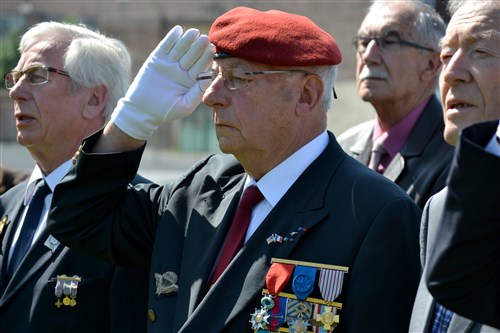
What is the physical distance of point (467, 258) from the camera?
7.59ft

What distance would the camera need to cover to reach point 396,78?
5.20m

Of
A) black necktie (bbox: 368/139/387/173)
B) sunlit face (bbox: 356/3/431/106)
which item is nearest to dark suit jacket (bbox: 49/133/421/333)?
black necktie (bbox: 368/139/387/173)

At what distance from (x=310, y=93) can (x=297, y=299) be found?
826mm

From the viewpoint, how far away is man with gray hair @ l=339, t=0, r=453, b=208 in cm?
505

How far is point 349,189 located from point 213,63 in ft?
2.59

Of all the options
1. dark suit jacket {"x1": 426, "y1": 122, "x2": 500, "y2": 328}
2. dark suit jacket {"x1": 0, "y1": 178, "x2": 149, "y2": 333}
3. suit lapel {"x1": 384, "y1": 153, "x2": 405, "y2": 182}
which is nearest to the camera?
dark suit jacket {"x1": 426, "y1": 122, "x2": 500, "y2": 328}

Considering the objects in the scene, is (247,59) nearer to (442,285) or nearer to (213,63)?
(213,63)

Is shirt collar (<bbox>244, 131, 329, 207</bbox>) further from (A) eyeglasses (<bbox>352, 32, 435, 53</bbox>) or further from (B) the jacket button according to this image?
(A) eyeglasses (<bbox>352, 32, 435, 53</bbox>)

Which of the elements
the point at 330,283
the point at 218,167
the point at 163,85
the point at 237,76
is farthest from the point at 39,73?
the point at 330,283

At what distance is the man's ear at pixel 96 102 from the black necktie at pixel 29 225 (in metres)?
0.44

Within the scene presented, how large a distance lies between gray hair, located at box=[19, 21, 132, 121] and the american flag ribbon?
199 cm

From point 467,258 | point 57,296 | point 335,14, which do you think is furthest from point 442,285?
point 335,14

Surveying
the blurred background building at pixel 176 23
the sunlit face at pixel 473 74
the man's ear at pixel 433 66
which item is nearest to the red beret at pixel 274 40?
the sunlit face at pixel 473 74

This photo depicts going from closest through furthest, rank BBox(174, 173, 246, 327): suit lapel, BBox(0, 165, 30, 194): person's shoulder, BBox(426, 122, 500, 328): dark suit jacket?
1. BBox(426, 122, 500, 328): dark suit jacket
2. BBox(174, 173, 246, 327): suit lapel
3. BBox(0, 165, 30, 194): person's shoulder
